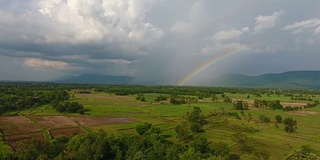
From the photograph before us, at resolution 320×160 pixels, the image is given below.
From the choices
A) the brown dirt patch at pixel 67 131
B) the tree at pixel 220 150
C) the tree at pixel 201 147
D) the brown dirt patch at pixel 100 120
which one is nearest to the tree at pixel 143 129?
the brown dirt patch at pixel 67 131

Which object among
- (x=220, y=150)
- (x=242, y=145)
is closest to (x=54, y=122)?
(x=220, y=150)

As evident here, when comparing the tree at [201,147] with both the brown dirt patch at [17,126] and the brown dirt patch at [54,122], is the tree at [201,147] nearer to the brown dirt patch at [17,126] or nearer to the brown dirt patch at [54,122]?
the brown dirt patch at [54,122]

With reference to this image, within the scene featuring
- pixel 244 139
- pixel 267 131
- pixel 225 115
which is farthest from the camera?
pixel 225 115

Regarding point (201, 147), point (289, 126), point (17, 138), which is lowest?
point (17, 138)

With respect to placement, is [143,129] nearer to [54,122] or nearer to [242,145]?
[242,145]

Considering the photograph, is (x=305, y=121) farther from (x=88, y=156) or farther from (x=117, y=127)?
(x=88, y=156)

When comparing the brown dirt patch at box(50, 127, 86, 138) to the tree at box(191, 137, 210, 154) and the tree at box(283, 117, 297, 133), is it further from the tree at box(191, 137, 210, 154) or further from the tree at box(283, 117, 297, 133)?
the tree at box(283, 117, 297, 133)

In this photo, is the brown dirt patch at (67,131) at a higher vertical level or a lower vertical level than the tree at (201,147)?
lower

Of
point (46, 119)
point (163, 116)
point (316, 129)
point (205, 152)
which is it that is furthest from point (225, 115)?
point (46, 119)

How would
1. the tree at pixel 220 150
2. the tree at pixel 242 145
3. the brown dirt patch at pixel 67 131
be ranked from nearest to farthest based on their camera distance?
the tree at pixel 220 150, the tree at pixel 242 145, the brown dirt patch at pixel 67 131
